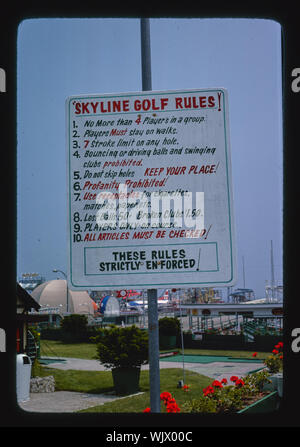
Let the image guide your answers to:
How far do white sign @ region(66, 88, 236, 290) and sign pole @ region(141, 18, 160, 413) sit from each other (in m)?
0.08

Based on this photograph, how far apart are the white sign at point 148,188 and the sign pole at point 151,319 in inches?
3.2

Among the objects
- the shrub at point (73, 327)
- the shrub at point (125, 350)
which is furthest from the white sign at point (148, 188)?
the shrub at point (73, 327)

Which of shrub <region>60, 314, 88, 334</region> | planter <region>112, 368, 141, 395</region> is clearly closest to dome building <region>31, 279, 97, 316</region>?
planter <region>112, 368, 141, 395</region>

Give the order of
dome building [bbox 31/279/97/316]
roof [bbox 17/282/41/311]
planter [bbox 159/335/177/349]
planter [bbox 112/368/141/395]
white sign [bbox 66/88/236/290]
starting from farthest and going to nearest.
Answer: planter [bbox 159/335/177/349]
planter [bbox 112/368/141/395]
dome building [bbox 31/279/97/316]
roof [bbox 17/282/41/311]
white sign [bbox 66/88/236/290]

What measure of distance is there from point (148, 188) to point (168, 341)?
2372 centimetres

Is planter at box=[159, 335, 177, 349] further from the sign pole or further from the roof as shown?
the sign pole

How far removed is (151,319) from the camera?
7.79ft

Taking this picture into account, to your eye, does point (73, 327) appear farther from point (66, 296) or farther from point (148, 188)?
point (148, 188)

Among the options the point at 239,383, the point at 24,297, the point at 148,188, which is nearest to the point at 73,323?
the point at 239,383

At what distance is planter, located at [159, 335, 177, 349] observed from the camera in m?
24.8

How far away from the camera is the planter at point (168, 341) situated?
81.2 feet

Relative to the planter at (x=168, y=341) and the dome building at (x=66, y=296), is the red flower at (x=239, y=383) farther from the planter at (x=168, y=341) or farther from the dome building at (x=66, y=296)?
the planter at (x=168, y=341)

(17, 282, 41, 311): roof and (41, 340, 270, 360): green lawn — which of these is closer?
(17, 282, 41, 311): roof

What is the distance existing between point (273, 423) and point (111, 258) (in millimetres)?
1188
